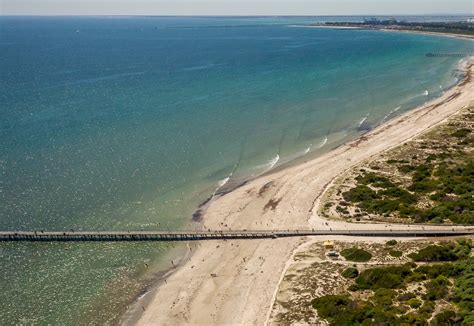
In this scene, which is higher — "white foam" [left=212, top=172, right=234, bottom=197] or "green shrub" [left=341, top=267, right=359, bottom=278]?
"white foam" [left=212, top=172, right=234, bottom=197]

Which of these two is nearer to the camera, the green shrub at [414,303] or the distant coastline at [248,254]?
the green shrub at [414,303]

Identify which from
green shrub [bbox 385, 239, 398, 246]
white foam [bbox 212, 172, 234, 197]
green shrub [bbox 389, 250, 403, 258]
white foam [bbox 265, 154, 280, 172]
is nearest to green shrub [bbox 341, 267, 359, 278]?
green shrub [bbox 389, 250, 403, 258]

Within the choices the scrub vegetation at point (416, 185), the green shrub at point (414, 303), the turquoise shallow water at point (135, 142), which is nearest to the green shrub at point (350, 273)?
the green shrub at point (414, 303)

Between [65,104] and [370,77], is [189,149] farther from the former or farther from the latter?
[370,77]

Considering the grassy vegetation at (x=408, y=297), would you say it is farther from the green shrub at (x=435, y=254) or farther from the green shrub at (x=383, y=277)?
the green shrub at (x=435, y=254)

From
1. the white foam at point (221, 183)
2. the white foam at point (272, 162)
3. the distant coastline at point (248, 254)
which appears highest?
the white foam at point (272, 162)

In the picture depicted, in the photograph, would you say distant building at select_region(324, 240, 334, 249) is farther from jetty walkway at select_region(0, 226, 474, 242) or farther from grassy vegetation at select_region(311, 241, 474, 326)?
grassy vegetation at select_region(311, 241, 474, 326)

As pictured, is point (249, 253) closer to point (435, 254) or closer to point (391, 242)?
point (391, 242)

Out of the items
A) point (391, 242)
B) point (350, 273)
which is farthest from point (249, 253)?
point (391, 242)
